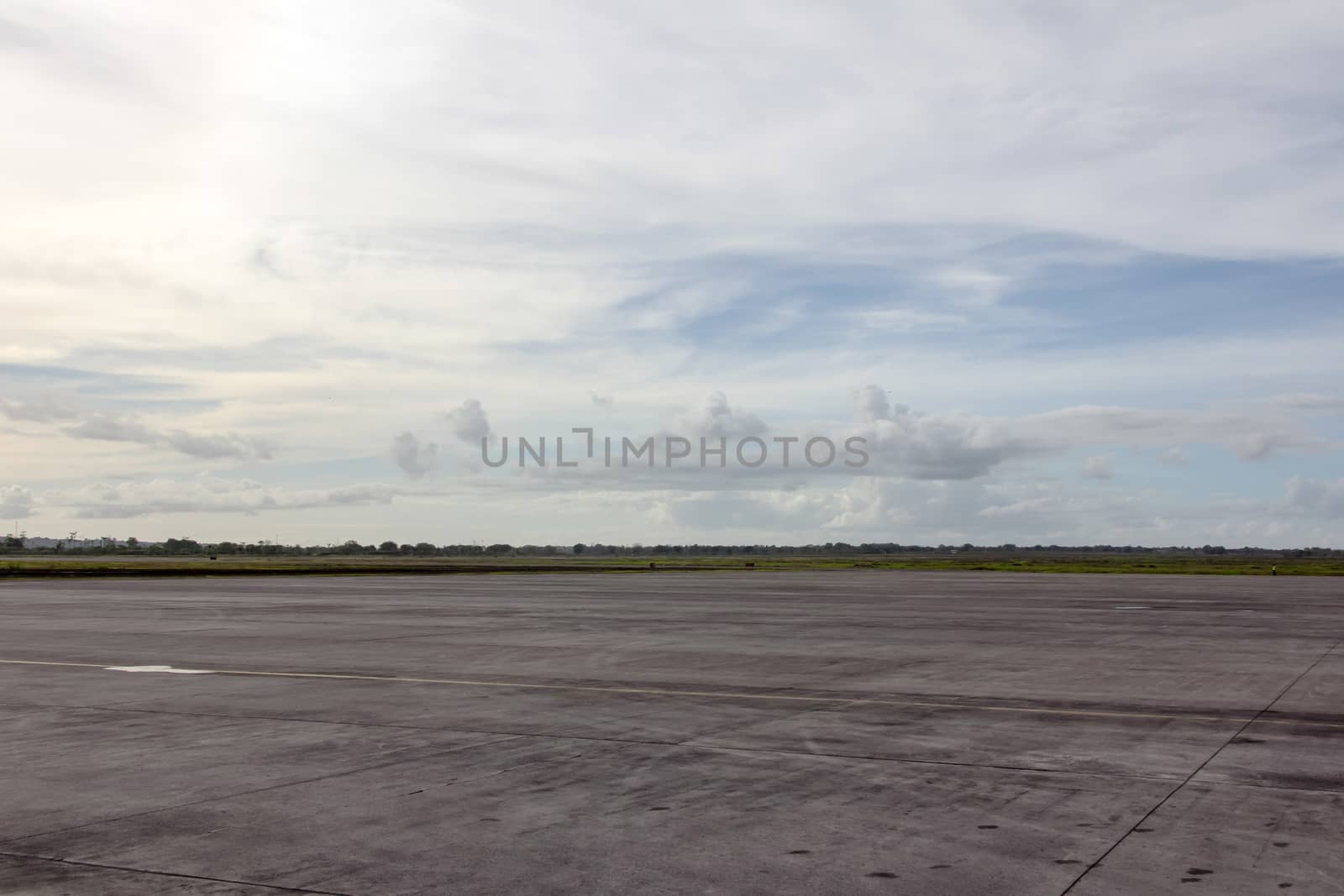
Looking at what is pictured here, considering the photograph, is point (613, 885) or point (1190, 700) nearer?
point (613, 885)

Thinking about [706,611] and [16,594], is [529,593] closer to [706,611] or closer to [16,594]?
[706,611]

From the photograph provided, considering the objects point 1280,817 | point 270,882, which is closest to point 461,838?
point 270,882

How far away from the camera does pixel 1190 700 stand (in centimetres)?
1627

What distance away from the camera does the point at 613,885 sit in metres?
7.57

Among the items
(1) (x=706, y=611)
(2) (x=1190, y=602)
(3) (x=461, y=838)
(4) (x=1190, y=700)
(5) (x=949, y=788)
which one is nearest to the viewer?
(3) (x=461, y=838)

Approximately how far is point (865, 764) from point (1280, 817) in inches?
148

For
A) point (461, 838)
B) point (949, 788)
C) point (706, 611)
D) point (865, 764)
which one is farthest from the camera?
point (706, 611)

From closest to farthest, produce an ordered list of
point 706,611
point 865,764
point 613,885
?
point 613,885
point 865,764
point 706,611

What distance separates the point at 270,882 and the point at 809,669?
45.3 ft

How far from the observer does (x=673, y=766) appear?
11547mm

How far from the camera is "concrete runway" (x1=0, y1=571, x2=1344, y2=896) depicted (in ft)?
26.1

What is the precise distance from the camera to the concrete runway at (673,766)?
26.1 ft

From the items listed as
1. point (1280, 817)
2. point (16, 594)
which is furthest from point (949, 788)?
point (16, 594)

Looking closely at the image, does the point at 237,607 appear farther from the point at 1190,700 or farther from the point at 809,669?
the point at 1190,700
